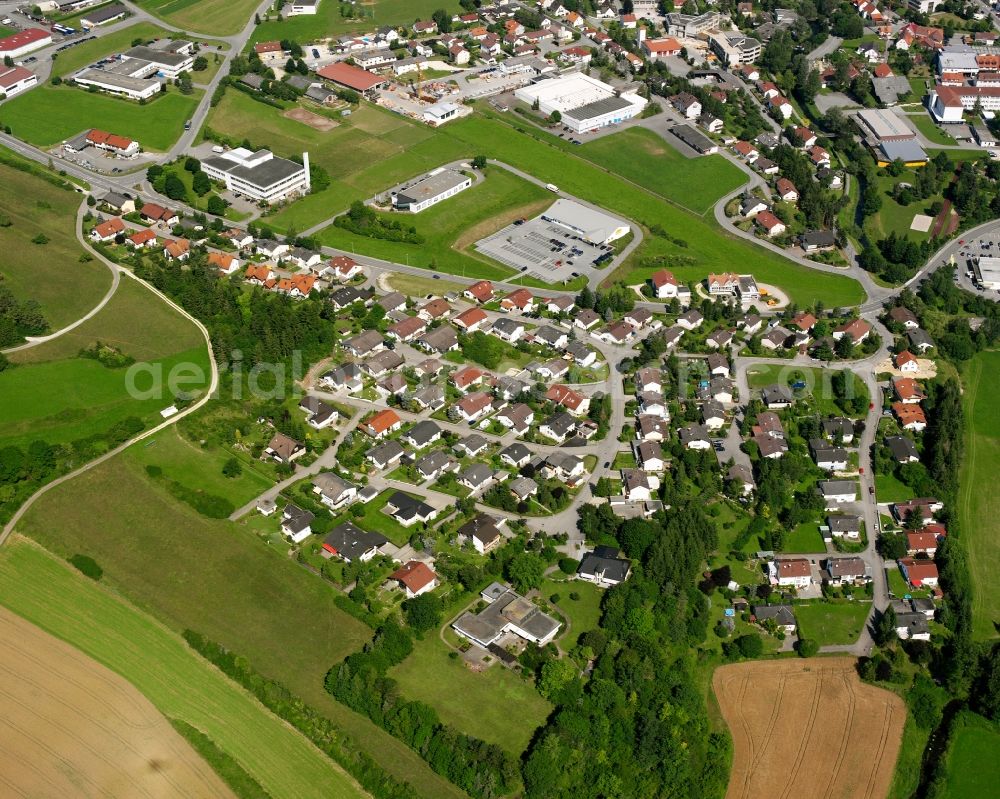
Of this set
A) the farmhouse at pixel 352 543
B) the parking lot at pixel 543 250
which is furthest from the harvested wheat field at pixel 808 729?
the parking lot at pixel 543 250

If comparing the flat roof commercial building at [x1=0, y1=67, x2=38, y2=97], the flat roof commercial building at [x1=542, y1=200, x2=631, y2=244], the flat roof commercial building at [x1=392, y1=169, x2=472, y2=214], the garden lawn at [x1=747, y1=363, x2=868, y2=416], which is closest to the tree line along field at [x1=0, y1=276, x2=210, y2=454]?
the flat roof commercial building at [x1=392, y1=169, x2=472, y2=214]

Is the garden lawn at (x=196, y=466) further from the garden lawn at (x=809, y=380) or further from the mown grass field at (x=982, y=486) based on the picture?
the mown grass field at (x=982, y=486)

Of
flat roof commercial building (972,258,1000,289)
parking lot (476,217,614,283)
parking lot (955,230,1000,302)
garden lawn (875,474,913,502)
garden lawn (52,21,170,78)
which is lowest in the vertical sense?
garden lawn (52,21,170,78)

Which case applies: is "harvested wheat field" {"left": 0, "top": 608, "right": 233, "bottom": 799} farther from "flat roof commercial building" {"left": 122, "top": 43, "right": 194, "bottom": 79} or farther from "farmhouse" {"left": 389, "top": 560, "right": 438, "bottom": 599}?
"flat roof commercial building" {"left": 122, "top": 43, "right": 194, "bottom": 79}

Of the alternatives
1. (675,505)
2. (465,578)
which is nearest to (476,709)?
Result: (465,578)

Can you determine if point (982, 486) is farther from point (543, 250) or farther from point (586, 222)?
point (586, 222)

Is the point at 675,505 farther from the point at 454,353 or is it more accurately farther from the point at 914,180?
the point at 914,180

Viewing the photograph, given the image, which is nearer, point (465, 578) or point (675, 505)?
point (465, 578)
